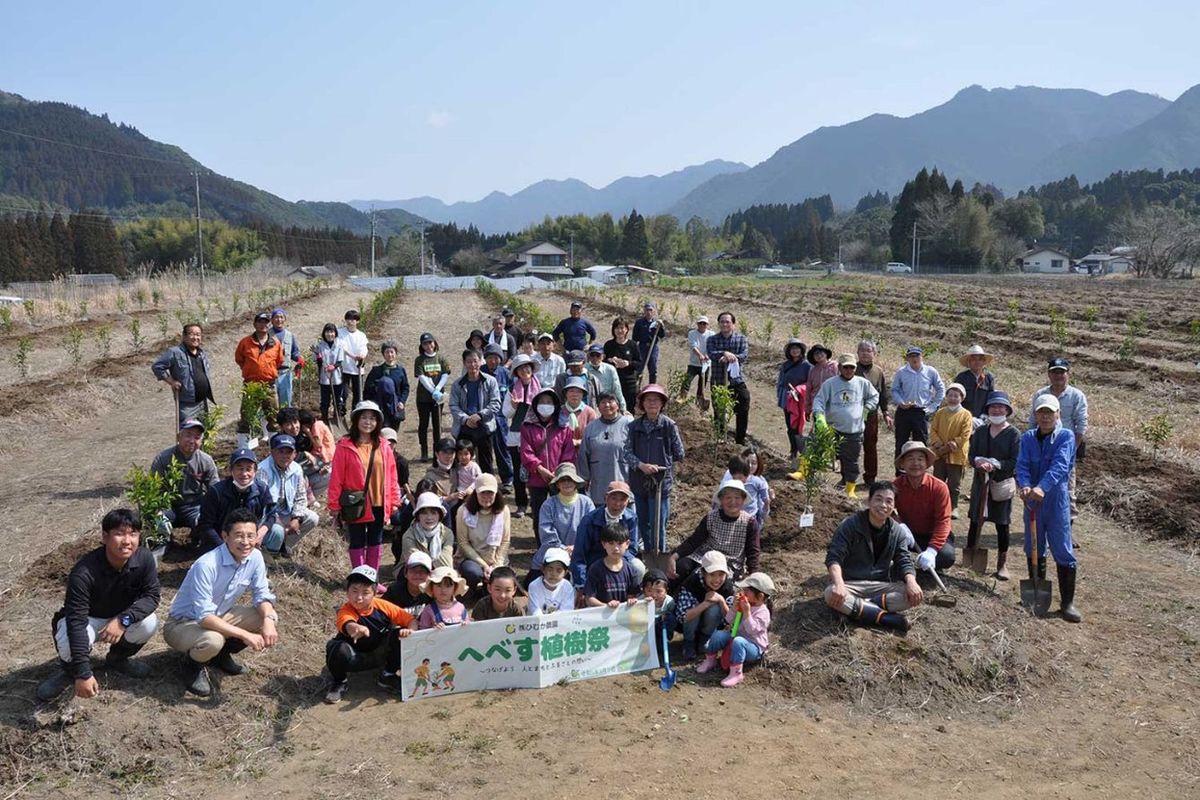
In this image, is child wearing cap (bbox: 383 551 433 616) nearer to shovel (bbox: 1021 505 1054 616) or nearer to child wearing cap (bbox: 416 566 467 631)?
child wearing cap (bbox: 416 566 467 631)

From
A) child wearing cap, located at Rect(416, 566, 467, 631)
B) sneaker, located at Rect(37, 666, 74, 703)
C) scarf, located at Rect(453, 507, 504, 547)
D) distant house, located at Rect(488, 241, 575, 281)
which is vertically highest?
distant house, located at Rect(488, 241, 575, 281)

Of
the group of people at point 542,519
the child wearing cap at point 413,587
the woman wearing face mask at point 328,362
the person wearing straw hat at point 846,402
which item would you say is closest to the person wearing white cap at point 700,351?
the person wearing straw hat at point 846,402

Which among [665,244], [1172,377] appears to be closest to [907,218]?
[665,244]

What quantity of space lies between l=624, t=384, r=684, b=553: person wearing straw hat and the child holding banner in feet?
4.95

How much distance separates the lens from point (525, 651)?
18.3ft

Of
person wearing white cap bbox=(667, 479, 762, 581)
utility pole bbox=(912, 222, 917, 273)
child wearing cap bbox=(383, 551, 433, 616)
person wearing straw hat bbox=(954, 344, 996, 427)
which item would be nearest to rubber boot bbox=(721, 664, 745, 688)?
person wearing white cap bbox=(667, 479, 762, 581)

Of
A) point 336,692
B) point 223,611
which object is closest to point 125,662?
point 223,611

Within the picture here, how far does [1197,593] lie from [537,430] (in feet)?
18.6

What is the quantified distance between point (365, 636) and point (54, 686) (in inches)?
66.7

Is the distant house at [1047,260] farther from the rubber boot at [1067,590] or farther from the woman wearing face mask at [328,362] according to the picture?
the rubber boot at [1067,590]

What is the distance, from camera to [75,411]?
1370 centimetres

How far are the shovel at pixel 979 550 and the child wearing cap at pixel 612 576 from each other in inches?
123

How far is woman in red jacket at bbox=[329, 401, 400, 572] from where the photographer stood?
652 cm

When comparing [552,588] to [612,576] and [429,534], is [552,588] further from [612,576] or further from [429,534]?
[429,534]
